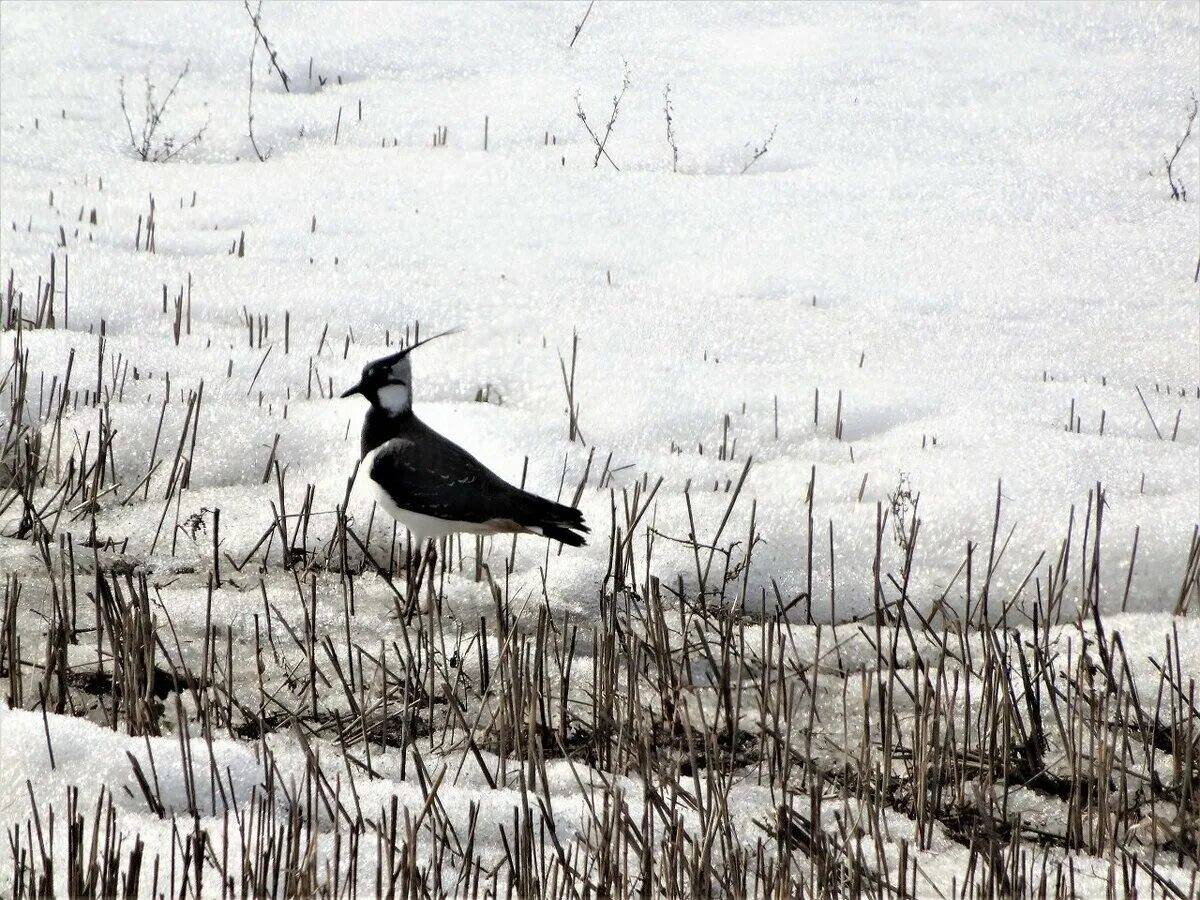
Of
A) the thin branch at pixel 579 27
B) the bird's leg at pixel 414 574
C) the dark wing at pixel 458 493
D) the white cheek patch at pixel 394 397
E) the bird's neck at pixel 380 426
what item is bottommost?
the bird's leg at pixel 414 574

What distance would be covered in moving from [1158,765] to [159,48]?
9472mm

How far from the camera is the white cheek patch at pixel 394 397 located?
468 centimetres

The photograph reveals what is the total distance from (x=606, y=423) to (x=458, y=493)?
1488mm

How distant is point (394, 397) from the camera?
4.69 meters

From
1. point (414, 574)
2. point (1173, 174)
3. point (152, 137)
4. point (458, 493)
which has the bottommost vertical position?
point (414, 574)

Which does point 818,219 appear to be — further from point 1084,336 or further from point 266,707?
point 266,707

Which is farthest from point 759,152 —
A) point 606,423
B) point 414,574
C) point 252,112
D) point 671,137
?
point 414,574

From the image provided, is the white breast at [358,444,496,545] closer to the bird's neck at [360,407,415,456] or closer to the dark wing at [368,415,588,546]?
the dark wing at [368,415,588,546]

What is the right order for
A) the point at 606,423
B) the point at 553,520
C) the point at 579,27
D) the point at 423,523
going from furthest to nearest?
the point at 579,27 < the point at 606,423 < the point at 423,523 < the point at 553,520

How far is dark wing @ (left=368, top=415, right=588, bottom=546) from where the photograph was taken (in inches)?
169

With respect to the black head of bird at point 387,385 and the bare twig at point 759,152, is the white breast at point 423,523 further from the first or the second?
the bare twig at point 759,152

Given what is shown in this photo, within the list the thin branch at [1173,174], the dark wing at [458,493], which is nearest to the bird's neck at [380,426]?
the dark wing at [458,493]

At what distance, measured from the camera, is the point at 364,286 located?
733 centimetres

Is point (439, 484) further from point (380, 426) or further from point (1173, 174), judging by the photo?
point (1173, 174)
